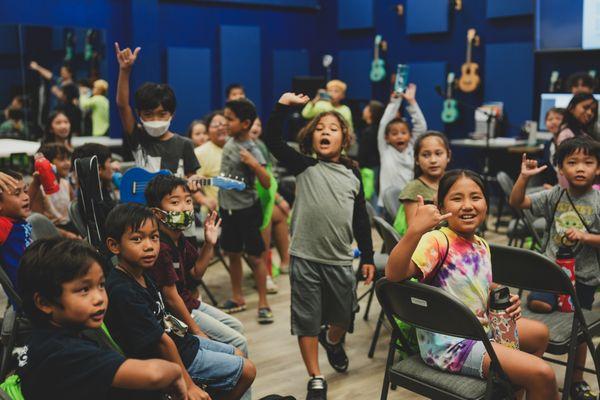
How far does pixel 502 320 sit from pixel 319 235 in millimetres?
1170

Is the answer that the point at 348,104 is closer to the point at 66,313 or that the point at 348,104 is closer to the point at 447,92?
the point at 447,92

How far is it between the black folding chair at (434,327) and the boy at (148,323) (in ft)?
1.99

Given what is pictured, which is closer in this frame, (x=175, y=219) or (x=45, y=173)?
(x=175, y=219)

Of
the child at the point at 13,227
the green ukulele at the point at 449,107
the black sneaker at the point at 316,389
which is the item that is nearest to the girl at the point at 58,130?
the child at the point at 13,227

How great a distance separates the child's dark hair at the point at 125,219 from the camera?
2.63m

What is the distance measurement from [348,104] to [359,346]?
248 inches

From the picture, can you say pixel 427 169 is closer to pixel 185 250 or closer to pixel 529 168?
pixel 529 168

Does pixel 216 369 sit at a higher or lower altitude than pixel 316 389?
higher

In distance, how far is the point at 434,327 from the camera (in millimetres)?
2574

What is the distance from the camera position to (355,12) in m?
11.0

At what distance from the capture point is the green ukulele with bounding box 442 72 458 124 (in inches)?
379

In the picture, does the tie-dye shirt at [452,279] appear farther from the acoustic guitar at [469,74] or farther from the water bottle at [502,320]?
the acoustic guitar at [469,74]

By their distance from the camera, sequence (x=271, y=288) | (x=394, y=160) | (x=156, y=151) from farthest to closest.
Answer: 1. (x=394, y=160)
2. (x=271, y=288)
3. (x=156, y=151)

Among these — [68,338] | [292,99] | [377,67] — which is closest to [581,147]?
[292,99]
